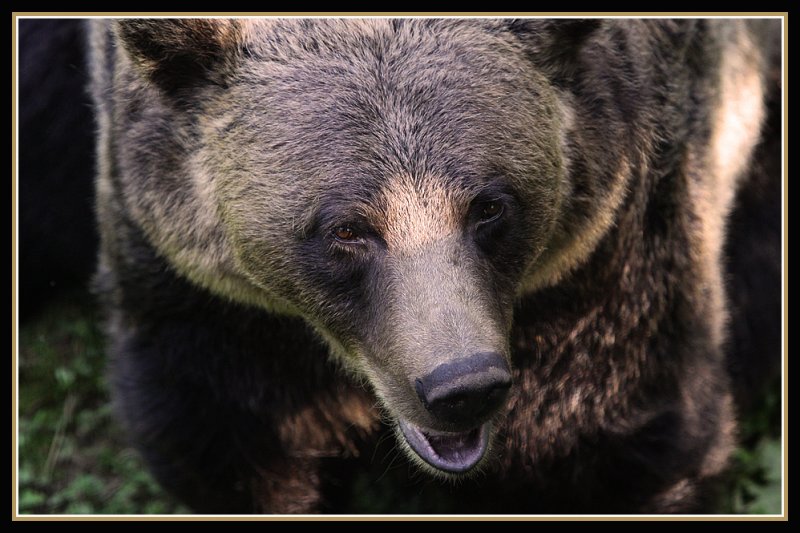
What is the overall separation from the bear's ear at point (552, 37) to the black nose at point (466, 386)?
3.89 ft

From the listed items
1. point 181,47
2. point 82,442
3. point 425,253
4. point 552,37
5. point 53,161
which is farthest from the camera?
point 82,442

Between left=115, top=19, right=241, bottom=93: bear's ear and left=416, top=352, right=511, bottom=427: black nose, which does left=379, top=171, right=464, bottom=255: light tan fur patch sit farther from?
left=115, top=19, right=241, bottom=93: bear's ear

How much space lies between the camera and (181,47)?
3852 millimetres

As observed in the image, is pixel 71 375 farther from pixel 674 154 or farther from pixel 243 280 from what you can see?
pixel 674 154

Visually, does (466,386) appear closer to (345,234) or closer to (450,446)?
(450,446)

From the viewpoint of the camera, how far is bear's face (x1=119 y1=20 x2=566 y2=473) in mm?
3584

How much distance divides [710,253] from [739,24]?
1256mm

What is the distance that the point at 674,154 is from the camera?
4566mm

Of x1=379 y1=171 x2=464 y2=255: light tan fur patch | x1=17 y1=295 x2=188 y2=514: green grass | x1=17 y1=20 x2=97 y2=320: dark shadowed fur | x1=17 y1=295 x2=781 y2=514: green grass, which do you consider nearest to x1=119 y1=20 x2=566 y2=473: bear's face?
x1=379 y1=171 x2=464 y2=255: light tan fur patch

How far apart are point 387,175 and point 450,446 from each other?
1006 millimetres

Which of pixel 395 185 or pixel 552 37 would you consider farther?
pixel 552 37

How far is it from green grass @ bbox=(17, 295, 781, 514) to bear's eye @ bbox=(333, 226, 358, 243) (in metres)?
3.02

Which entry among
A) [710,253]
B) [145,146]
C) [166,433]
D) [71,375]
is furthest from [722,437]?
[71,375]

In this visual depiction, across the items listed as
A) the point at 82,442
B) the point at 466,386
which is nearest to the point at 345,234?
the point at 466,386
